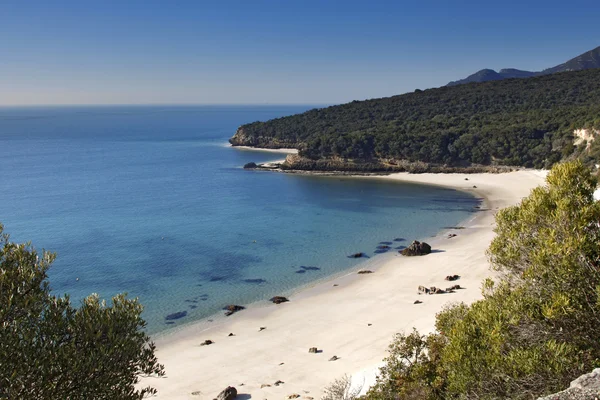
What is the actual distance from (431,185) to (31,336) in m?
64.6

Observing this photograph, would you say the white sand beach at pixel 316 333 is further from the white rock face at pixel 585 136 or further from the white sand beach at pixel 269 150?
the white sand beach at pixel 269 150

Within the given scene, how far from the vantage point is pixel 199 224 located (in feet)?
161

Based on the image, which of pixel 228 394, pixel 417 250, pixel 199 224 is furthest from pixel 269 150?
pixel 228 394

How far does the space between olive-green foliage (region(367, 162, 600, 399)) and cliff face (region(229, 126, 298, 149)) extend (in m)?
104

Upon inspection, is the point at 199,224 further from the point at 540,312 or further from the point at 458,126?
the point at 458,126

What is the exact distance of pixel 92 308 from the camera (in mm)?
9742

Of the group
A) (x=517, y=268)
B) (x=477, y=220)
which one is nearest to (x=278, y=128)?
(x=477, y=220)

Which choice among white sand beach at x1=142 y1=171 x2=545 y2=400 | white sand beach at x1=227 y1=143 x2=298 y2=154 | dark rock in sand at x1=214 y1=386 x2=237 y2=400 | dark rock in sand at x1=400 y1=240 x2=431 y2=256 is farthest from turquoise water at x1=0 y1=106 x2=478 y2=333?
white sand beach at x1=227 y1=143 x2=298 y2=154

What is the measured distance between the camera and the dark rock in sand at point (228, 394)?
58.7 feet

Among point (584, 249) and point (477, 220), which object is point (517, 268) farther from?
point (477, 220)

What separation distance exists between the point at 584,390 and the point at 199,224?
1743 inches

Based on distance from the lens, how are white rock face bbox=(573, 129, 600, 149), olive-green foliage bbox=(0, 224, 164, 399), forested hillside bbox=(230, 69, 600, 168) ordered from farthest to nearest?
1. forested hillside bbox=(230, 69, 600, 168)
2. white rock face bbox=(573, 129, 600, 149)
3. olive-green foliage bbox=(0, 224, 164, 399)

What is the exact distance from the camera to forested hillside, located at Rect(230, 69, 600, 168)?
2933 inches

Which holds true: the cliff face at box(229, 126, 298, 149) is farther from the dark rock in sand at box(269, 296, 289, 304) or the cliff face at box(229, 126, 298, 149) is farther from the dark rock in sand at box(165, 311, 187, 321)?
the dark rock in sand at box(165, 311, 187, 321)
